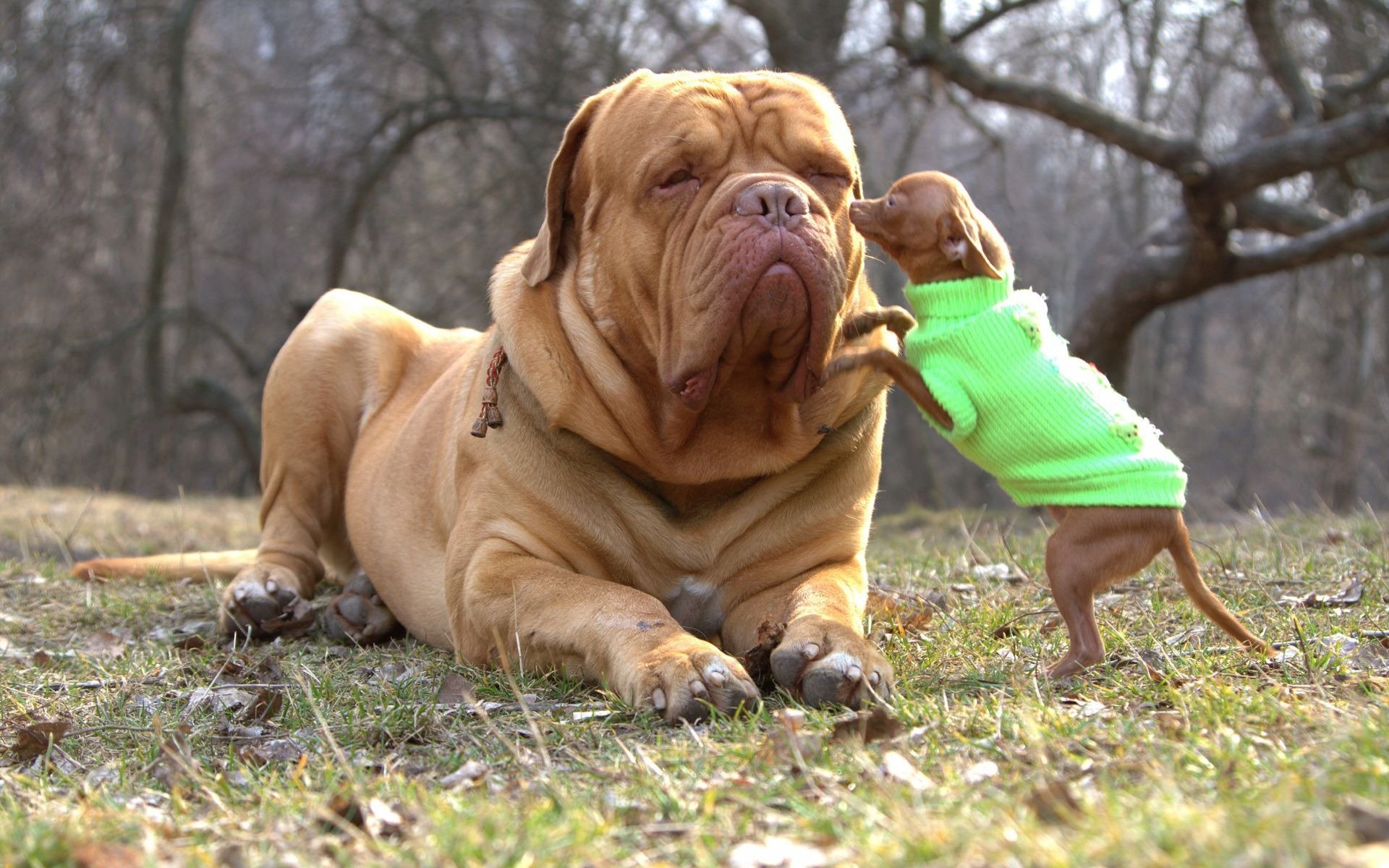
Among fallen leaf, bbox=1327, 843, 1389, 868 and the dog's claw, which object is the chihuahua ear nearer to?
fallen leaf, bbox=1327, 843, 1389, 868

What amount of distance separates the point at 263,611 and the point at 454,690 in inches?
55.8

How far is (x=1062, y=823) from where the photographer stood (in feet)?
6.52

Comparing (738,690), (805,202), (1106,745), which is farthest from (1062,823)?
(805,202)

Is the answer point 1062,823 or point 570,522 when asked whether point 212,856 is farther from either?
point 570,522

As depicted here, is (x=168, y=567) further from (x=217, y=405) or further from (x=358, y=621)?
(x=217, y=405)

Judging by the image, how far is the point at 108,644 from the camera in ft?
14.6

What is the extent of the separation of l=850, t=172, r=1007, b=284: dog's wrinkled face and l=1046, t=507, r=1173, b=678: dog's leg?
2.07 ft

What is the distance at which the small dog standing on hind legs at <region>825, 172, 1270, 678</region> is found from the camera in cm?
293

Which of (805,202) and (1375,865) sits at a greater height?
(805,202)

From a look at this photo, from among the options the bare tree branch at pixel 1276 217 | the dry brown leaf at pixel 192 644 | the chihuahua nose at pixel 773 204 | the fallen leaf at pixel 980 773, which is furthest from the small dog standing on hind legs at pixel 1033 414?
the bare tree branch at pixel 1276 217

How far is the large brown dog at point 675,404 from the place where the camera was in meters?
3.23

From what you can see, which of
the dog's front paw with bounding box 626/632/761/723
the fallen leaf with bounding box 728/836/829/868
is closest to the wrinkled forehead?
the dog's front paw with bounding box 626/632/761/723

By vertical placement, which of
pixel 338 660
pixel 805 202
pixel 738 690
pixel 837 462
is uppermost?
pixel 805 202

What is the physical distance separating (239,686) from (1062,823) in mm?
2233
